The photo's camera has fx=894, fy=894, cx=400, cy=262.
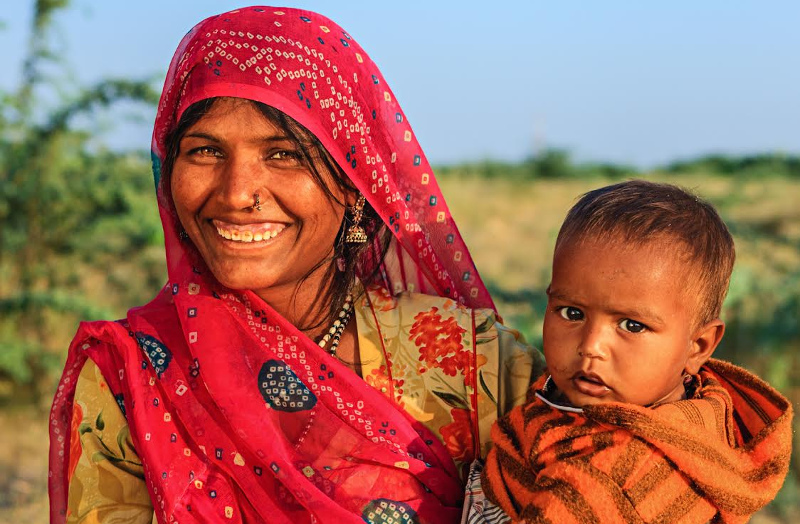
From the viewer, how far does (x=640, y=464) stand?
187cm

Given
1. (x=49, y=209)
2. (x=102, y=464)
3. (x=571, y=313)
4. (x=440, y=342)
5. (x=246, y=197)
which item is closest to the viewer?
(x=571, y=313)

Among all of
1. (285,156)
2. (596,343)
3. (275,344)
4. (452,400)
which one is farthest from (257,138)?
(596,343)

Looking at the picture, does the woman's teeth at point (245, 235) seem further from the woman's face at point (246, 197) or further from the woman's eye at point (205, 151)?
the woman's eye at point (205, 151)

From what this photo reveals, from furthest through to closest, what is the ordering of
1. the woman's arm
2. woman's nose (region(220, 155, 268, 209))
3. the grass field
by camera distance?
the grass field → the woman's arm → woman's nose (region(220, 155, 268, 209))

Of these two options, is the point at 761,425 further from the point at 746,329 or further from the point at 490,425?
the point at 746,329

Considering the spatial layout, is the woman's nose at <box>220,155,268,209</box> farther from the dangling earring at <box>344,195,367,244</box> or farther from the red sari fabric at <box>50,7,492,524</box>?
the dangling earring at <box>344,195,367,244</box>

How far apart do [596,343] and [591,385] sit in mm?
98

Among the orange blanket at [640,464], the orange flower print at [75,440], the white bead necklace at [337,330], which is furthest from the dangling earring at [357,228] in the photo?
the orange flower print at [75,440]

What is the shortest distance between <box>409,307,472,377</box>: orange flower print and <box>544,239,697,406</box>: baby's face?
0.43 m

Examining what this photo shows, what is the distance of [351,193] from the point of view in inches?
95.1

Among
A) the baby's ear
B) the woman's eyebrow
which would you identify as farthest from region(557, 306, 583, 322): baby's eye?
the woman's eyebrow

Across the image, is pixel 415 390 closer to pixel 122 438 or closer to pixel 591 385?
pixel 591 385

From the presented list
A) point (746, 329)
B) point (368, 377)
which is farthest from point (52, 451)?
point (746, 329)

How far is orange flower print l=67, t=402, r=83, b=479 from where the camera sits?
2301 mm
